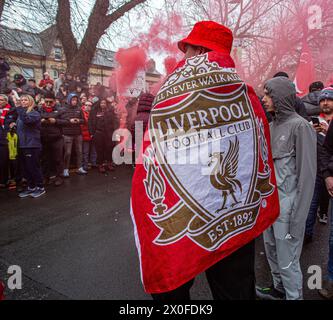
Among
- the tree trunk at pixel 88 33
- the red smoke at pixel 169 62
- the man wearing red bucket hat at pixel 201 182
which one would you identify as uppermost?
the tree trunk at pixel 88 33

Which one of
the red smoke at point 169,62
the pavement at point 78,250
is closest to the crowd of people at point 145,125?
the pavement at point 78,250

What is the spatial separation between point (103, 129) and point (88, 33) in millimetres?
5184

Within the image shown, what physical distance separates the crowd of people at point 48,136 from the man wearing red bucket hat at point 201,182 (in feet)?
15.5

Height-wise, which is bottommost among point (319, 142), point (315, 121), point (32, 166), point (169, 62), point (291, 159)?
point (32, 166)

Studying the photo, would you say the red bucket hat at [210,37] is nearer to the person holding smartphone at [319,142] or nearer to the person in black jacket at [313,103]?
the person holding smartphone at [319,142]

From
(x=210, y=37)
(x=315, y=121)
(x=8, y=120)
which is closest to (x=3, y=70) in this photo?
(x=8, y=120)

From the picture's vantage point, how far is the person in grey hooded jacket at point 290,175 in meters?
2.24

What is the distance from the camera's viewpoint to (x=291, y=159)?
7.66ft

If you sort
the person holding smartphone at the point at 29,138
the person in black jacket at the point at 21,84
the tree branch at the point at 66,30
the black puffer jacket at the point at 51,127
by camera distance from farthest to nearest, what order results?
the tree branch at the point at 66,30
the person in black jacket at the point at 21,84
the black puffer jacket at the point at 51,127
the person holding smartphone at the point at 29,138

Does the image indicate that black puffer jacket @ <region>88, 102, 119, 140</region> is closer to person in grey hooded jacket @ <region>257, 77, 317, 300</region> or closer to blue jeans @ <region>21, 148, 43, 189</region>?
blue jeans @ <region>21, 148, 43, 189</region>

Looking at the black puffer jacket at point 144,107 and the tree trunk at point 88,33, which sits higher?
the tree trunk at point 88,33

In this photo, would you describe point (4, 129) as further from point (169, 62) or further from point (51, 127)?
point (169, 62)
